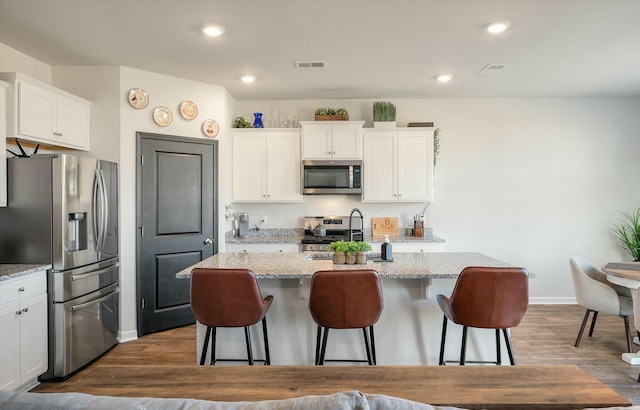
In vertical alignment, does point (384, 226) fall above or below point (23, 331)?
above

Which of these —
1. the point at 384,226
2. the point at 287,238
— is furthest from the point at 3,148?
the point at 384,226

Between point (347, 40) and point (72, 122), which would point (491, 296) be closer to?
point (347, 40)

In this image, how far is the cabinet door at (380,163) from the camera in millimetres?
4676

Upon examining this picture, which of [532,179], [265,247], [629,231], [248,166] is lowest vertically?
[265,247]

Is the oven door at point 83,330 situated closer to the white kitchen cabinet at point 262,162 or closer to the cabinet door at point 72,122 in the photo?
the cabinet door at point 72,122

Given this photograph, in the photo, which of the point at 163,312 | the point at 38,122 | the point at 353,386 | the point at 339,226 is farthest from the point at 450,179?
the point at 38,122

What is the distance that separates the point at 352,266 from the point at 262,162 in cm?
254

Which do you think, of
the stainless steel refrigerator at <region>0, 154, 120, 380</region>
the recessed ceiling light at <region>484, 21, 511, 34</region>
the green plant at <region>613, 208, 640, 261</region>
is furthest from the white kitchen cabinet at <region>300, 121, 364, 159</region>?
the green plant at <region>613, 208, 640, 261</region>

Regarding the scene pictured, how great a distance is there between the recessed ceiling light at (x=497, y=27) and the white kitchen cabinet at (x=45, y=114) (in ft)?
12.0

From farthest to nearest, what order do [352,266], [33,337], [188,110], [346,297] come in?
[188,110] → [33,337] → [352,266] → [346,297]

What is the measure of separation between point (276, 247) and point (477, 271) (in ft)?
8.80

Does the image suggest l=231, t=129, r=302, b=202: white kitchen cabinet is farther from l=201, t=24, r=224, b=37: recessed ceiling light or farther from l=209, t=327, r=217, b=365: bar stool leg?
l=209, t=327, r=217, b=365: bar stool leg

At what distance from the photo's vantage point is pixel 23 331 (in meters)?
2.59

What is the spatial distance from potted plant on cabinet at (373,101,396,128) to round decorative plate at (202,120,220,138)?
1958 millimetres
